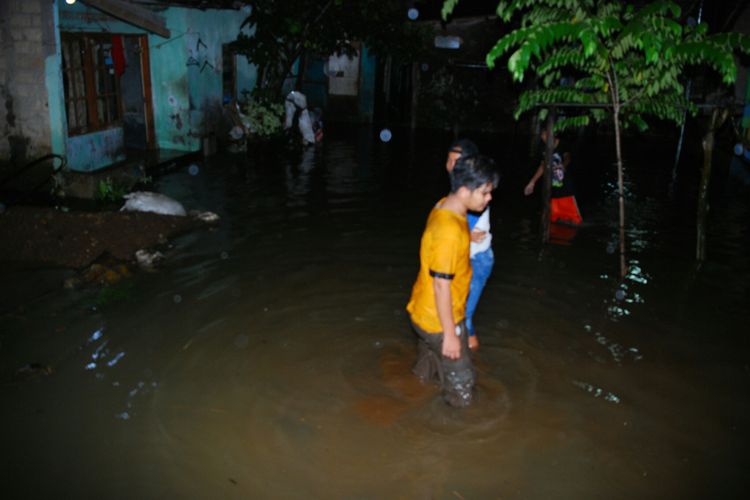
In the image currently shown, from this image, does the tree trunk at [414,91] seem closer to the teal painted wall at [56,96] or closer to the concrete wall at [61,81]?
the concrete wall at [61,81]

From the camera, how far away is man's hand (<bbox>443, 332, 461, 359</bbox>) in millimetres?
3957

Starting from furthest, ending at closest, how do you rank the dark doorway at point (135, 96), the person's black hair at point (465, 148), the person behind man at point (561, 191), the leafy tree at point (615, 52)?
the dark doorway at point (135, 96) → the person behind man at point (561, 191) → the leafy tree at point (615, 52) → the person's black hair at point (465, 148)

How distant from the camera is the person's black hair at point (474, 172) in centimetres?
387

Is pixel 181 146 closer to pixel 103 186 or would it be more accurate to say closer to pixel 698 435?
pixel 103 186

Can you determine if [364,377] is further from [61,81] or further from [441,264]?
[61,81]

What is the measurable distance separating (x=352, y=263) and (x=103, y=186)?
5.13 meters

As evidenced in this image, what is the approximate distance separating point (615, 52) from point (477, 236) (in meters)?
2.92

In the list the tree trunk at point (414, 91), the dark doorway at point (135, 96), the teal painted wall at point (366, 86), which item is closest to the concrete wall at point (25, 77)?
the dark doorway at point (135, 96)

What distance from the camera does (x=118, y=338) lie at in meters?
5.60

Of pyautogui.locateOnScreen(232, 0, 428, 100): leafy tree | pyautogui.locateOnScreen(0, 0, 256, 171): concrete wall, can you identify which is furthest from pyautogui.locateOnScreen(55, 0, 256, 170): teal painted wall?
pyautogui.locateOnScreen(232, 0, 428, 100): leafy tree

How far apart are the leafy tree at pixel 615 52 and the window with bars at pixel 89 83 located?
8.82m

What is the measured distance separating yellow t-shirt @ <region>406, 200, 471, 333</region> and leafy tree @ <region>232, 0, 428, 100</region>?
13.3m

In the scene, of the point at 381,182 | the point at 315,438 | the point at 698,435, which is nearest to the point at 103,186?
the point at 381,182

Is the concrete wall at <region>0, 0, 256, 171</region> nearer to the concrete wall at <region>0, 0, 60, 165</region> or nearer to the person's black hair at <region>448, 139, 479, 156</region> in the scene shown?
the concrete wall at <region>0, 0, 60, 165</region>
